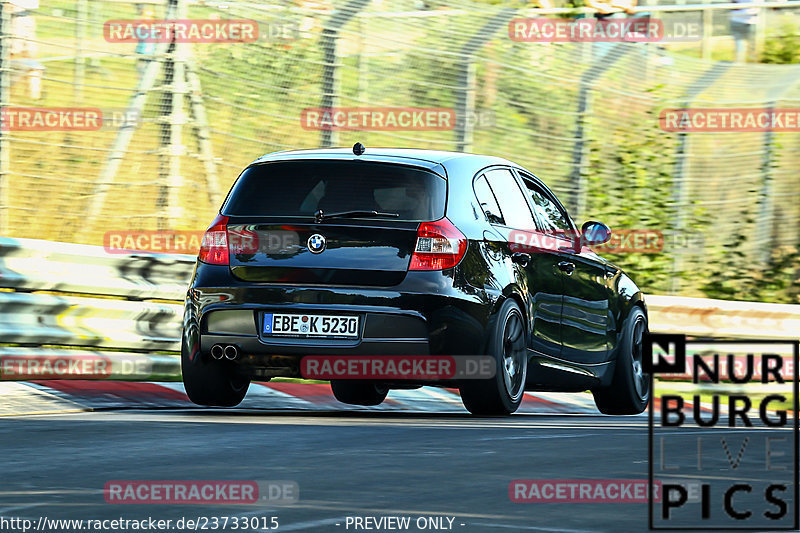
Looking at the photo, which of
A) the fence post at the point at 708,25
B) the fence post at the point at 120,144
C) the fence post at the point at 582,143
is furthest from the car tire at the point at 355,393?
the fence post at the point at 708,25

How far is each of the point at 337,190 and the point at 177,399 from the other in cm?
217

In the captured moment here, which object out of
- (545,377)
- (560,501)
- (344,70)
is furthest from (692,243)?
(560,501)

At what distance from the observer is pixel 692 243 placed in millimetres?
A: 18562

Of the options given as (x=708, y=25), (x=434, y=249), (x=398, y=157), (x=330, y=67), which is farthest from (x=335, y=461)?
(x=708, y=25)

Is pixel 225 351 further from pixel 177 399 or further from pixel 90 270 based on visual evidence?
pixel 90 270

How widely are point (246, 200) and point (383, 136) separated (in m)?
6.91

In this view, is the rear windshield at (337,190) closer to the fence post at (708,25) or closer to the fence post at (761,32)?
the fence post at (708,25)

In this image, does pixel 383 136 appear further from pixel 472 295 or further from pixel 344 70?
pixel 472 295

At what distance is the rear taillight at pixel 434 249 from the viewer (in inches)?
368

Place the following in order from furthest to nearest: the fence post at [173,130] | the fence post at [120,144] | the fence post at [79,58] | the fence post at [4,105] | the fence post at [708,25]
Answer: the fence post at [708,25]
the fence post at [79,58]
the fence post at [120,144]
the fence post at [173,130]
the fence post at [4,105]

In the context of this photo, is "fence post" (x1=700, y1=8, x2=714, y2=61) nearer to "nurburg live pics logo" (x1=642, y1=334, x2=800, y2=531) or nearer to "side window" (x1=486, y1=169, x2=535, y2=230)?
"side window" (x1=486, y1=169, x2=535, y2=230)

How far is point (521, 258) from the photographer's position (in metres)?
10.1

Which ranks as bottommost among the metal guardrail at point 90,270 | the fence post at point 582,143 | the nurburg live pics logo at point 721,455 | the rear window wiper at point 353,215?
the nurburg live pics logo at point 721,455

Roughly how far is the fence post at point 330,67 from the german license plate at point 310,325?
19.1 feet
